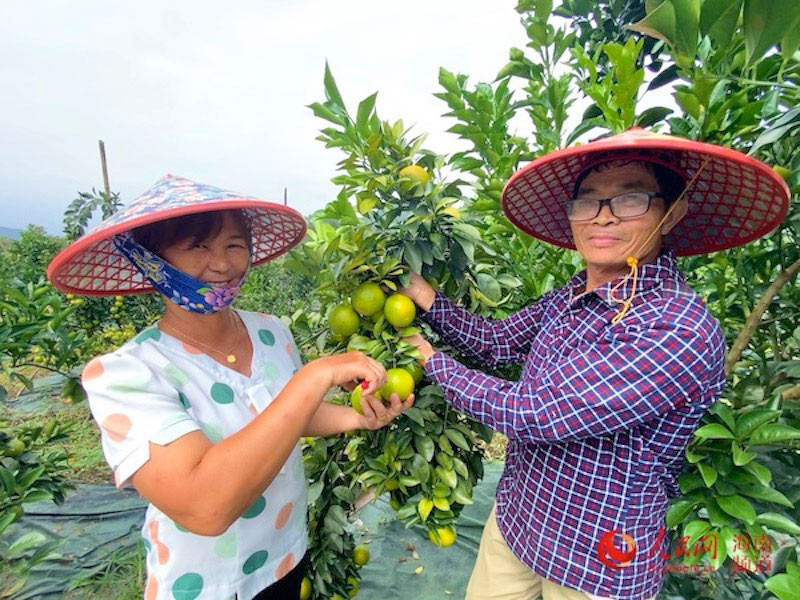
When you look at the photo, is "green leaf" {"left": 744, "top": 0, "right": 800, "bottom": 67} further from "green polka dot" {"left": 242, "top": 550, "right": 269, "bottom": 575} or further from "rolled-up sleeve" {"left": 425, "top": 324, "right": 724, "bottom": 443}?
"green polka dot" {"left": 242, "top": 550, "right": 269, "bottom": 575}

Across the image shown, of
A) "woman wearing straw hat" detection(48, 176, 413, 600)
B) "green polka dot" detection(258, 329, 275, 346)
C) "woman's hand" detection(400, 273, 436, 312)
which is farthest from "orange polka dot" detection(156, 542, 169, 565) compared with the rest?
"woman's hand" detection(400, 273, 436, 312)

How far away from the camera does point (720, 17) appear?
62 centimetres

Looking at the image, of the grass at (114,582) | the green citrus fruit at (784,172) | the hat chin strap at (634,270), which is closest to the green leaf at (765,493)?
the hat chin strap at (634,270)

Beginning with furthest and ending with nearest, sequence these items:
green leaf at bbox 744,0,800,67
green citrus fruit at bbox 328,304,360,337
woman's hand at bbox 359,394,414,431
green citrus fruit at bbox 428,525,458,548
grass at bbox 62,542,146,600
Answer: grass at bbox 62,542,146,600 → green citrus fruit at bbox 428,525,458,548 → green citrus fruit at bbox 328,304,360,337 → woman's hand at bbox 359,394,414,431 → green leaf at bbox 744,0,800,67

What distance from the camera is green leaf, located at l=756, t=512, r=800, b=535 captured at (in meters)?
0.79

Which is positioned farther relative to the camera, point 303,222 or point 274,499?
point 303,222

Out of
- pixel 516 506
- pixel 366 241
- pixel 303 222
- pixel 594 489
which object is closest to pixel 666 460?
pixel 594 489

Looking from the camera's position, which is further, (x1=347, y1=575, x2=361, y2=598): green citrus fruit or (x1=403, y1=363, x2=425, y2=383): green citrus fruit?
(x1=347, y1=575, x2=361, y2=598): green citrus fruit

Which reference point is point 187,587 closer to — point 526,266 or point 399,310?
point 399,310

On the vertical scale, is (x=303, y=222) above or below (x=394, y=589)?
above

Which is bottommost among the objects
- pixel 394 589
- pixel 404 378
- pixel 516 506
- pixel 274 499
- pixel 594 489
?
pixel 394 589

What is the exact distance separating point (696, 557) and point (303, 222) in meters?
1.11

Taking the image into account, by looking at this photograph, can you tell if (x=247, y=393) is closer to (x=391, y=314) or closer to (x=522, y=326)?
(x=391, y=314)

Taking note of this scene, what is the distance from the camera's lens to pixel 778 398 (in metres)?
0.90
